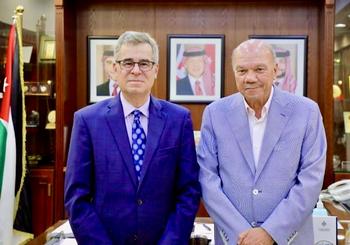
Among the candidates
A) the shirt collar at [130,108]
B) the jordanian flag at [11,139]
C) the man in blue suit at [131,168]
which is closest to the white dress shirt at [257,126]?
the man in blue suit at [131,168]

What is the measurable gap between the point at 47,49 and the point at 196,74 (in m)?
1.35

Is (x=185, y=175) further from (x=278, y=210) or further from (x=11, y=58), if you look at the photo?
(x=11, y=58)

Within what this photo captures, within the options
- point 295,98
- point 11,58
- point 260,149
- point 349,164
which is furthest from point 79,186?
point 349,164

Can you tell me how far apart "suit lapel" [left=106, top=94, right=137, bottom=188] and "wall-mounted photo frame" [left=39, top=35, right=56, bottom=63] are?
255cm

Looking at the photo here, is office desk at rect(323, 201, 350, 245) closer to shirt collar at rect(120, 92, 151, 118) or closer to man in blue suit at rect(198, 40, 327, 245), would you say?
man in blue suit at rect(198, 40, 327, 245)

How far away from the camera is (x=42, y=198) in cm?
427

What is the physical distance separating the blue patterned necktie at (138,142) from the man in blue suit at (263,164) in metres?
0.27

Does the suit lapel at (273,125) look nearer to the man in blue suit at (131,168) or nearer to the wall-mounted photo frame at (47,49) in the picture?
the man in blue suit at (131,168)

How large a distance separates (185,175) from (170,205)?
13 centimetres

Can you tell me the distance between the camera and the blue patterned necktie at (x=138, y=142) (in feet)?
6.13

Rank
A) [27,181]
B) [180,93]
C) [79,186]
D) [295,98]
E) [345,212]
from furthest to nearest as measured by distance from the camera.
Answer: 1. [180,93]
2. [27,181]
3. [345,212]
4. [295,98]
5. [79,186]

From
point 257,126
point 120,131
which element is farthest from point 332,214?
point 120,131

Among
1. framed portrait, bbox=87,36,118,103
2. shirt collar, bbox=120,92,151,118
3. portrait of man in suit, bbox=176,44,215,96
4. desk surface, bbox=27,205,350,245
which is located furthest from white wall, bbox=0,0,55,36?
shirt collar, bbox=120,92,151,118

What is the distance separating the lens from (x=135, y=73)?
1.82 meters
